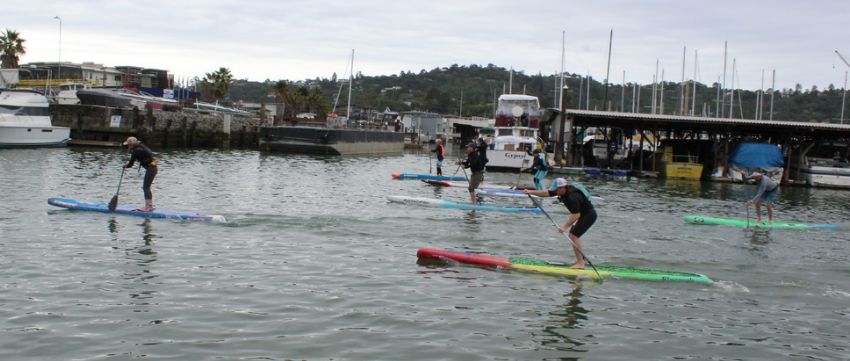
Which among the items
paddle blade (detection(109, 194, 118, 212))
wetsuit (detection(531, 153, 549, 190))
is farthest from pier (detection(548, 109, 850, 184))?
paddle blade (detection(109, 194, 118, 212))

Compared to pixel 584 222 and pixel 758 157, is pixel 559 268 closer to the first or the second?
pixel 584 222

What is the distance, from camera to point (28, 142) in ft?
130

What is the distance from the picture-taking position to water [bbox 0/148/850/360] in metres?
8.59

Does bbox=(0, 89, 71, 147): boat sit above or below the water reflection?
above

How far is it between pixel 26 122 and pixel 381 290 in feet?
119

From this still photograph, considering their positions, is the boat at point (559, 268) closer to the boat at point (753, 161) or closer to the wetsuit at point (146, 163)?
the wetsuit at point (146, 163)

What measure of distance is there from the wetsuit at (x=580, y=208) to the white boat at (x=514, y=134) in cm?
2934

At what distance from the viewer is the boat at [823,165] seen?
4269cm

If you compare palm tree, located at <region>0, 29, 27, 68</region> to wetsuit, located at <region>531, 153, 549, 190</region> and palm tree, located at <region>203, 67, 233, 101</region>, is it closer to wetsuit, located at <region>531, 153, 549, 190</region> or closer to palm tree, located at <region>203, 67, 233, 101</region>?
palm tree, located at <region>203, 67, 233, 101</region>

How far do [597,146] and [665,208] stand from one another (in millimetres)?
32281

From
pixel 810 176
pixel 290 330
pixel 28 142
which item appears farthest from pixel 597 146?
pixel 290 330

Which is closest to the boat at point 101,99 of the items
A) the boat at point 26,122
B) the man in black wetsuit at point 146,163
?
the boat at point 26,122

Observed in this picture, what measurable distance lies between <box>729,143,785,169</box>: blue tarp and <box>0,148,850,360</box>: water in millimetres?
24612

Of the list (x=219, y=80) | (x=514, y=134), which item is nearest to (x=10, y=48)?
(x=219, y=80)
